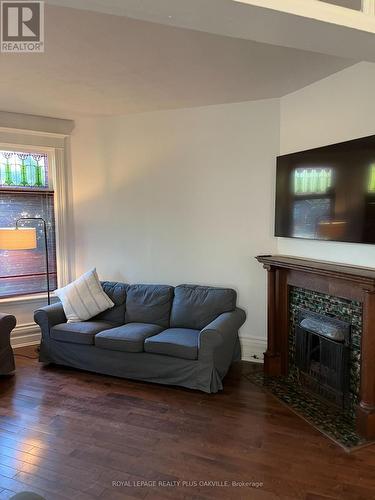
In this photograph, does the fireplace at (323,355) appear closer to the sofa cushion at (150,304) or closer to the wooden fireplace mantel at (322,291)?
the wooden fireplace mantel at (322,291)

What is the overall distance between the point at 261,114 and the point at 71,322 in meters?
2.83

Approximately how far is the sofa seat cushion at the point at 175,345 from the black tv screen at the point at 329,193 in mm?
1299

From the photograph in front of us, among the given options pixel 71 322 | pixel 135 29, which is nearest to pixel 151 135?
pixel 135 29

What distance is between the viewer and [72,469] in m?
2.24

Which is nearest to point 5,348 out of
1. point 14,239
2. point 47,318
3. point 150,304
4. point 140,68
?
point 47,318

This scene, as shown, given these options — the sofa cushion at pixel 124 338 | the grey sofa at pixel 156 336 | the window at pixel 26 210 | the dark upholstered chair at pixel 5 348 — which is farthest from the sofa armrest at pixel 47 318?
the window at pixel 26 210

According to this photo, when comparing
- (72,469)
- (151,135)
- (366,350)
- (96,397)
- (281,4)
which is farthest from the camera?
(151,135)

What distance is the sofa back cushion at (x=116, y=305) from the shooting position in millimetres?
4031

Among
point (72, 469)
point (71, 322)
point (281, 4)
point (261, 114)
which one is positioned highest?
point (261, 114)

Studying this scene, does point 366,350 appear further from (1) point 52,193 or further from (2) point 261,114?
(1) point 52,193

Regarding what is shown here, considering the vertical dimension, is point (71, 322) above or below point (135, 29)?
below

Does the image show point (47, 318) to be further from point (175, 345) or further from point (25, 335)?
point (175, 345)

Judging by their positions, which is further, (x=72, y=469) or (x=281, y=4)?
(x=72, y=469)

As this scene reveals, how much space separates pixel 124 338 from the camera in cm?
342
